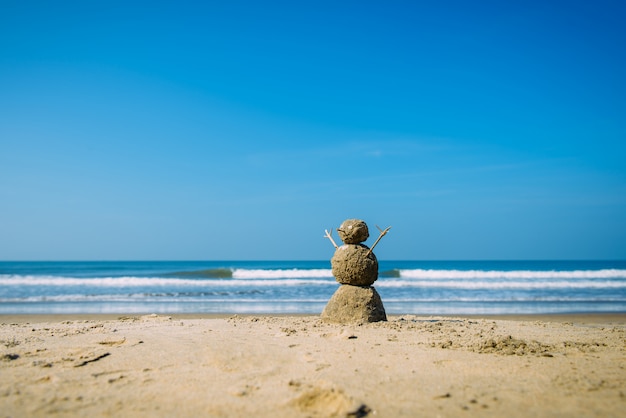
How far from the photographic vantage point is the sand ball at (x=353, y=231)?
9062 millimetres

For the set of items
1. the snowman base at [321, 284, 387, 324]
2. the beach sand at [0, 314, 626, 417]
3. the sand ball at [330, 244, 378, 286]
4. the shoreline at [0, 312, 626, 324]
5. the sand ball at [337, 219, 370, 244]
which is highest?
the sand ball at [337, 219, 370, 244]

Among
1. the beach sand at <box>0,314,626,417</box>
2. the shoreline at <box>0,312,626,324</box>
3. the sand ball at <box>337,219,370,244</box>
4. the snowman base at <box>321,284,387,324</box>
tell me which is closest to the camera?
the beach sand at <box>0,314,626,417</box>

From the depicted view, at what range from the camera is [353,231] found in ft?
29.7

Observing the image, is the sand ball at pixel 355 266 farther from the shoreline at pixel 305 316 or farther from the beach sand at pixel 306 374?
the shoreline at pixel 305 316

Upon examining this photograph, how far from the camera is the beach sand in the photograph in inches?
159

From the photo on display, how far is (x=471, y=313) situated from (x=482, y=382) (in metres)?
9.77

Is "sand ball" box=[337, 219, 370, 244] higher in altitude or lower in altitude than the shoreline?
higher

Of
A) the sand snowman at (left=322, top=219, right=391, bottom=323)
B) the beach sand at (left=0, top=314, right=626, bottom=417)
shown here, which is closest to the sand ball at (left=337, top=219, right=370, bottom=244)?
the sand snowman at (left=322, top=219, right=391, bottom=323)

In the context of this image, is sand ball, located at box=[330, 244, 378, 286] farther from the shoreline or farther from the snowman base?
the shoreline

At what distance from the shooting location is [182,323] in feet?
30.0

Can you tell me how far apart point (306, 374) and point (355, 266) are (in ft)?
12.8

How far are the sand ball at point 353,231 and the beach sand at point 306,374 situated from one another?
203 centimetres

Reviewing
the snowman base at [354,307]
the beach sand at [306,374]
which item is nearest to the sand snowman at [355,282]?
the snowman base at [354,307]

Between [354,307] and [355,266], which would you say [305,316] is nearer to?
[354,307]
